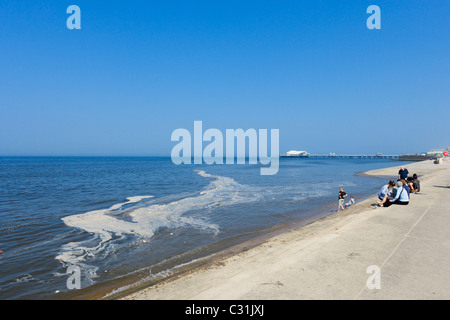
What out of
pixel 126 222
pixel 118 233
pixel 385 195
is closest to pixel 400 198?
pixel 385 195

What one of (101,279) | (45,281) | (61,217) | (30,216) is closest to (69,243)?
(45,281)

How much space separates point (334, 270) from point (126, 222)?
11689mm

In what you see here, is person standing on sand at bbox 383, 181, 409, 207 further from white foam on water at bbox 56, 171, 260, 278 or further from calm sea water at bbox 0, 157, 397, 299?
white foam on water at bbox 56, 171, 260, 278

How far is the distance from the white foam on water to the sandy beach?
410cm

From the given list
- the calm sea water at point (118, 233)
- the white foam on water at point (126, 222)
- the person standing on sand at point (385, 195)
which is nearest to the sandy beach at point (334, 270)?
the calm sea water at point (118, 233)

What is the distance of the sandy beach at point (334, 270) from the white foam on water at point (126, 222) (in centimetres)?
410

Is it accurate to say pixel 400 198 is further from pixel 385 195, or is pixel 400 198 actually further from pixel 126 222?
pixel 126 222

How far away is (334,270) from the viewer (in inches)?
239
